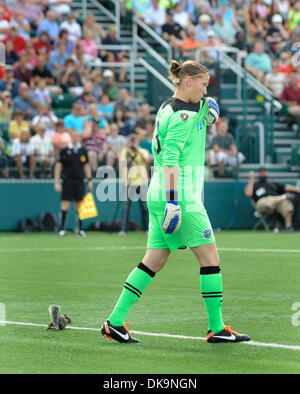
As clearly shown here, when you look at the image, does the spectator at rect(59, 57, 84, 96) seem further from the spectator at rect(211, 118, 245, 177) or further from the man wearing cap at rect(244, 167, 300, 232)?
the man wearing cap at rect(244, 167, 300, 232)

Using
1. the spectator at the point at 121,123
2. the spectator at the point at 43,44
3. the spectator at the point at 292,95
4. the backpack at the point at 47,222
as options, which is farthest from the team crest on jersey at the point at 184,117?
the spectator at the point at 292,95

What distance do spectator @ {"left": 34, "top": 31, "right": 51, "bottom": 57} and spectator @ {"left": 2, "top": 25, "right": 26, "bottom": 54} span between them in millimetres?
356

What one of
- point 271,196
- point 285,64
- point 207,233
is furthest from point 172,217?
point 285,64

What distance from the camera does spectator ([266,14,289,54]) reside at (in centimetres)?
3036

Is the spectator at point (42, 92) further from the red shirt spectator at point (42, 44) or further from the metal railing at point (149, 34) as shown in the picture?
the metal railing at point (149, 34)

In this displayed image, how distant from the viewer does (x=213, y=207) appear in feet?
81.0

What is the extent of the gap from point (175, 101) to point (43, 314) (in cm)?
277

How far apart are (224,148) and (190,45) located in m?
4.00

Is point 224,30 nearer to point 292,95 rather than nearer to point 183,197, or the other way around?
point 292,95

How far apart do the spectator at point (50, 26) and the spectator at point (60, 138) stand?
3.68 meters

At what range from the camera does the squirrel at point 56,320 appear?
8398 millimetres

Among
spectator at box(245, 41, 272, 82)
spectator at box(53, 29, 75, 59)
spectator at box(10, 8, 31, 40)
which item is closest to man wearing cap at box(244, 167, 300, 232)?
spectator at box(245, 41, 272, 82)
